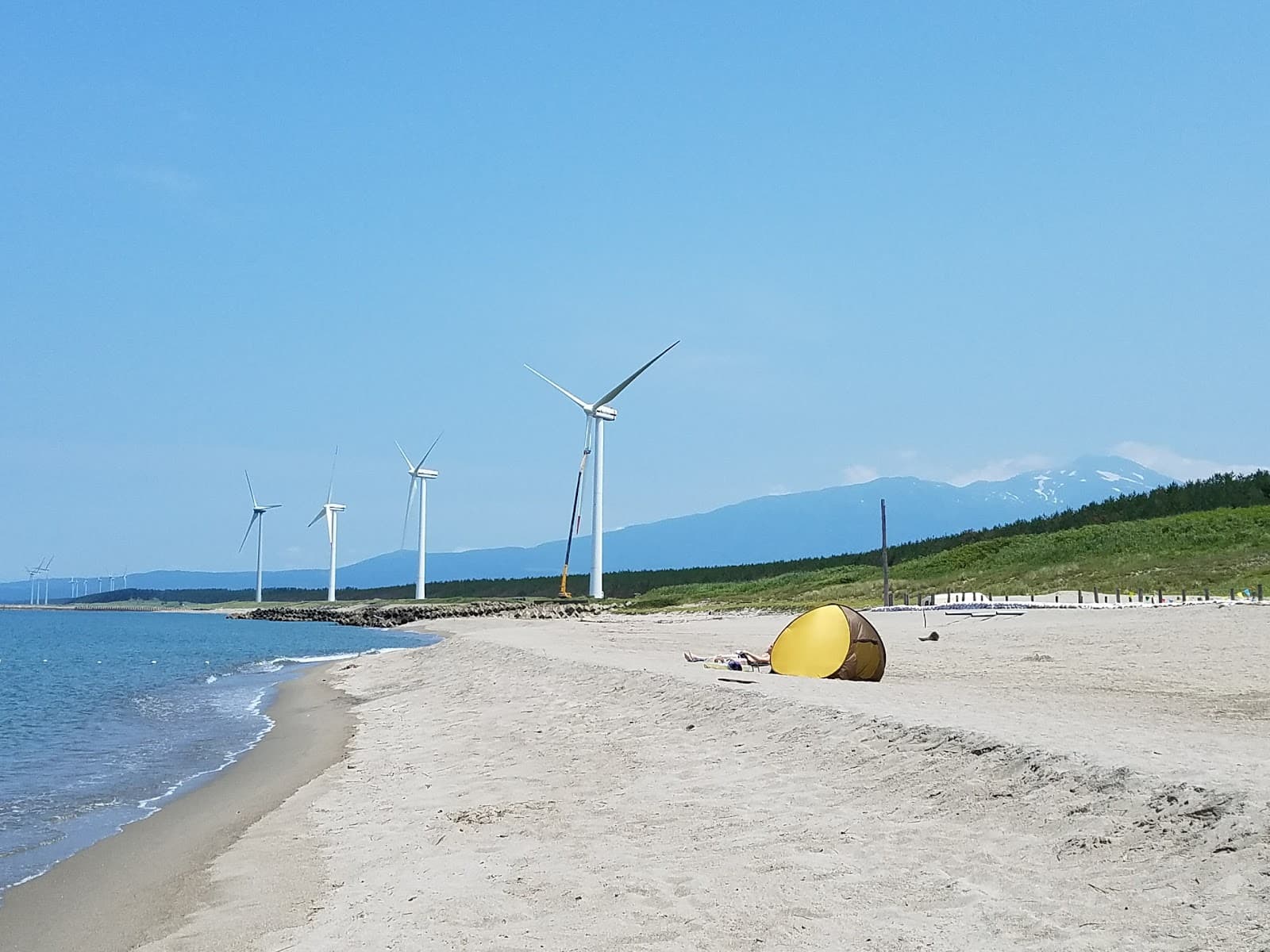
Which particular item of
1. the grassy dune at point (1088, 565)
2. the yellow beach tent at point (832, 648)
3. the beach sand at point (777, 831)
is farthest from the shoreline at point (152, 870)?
the grassy dune at point (1088, 565)

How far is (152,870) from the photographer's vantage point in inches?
476

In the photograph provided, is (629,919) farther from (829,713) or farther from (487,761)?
(487,761)

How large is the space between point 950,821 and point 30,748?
20246mm

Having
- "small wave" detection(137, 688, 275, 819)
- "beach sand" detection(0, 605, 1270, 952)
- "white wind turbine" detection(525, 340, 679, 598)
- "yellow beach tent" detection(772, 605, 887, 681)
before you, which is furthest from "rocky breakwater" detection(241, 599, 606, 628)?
"beach sand" detection(0, 605, 1270, 952)

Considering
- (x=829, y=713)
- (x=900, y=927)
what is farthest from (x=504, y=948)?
(x=829, y=713)

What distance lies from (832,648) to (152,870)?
43.6 feet

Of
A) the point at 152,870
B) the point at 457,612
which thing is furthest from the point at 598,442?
the point at 152,870

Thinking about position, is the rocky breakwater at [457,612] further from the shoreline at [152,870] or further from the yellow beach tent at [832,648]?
the shoreline at [152,870]

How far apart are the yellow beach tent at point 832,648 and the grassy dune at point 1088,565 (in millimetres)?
26451

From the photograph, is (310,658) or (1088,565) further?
(310,658)

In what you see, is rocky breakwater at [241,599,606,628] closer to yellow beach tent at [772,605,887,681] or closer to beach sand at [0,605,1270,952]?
yellow beach tent at [772,605,887,681]

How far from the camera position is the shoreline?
32.5 feet

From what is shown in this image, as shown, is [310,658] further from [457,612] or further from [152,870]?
[457,612]

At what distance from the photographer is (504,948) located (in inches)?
297
